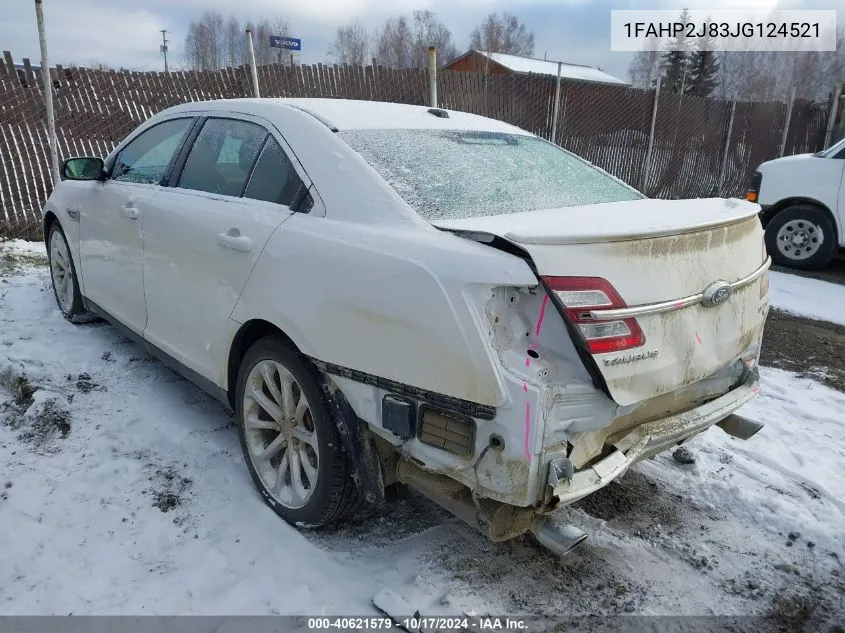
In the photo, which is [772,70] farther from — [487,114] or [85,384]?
[85,384]

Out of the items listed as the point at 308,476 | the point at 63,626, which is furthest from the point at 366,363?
the point at 63,626

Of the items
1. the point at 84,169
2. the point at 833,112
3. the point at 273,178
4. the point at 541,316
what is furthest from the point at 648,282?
the point at 833,112

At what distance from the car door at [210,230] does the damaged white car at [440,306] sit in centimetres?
1

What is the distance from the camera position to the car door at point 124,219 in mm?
3568

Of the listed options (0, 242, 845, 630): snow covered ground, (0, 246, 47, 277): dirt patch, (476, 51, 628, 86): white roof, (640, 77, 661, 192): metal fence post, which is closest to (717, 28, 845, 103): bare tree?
(476, 51, 628, 86): white roof

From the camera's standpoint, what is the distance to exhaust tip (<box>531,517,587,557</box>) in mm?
2043

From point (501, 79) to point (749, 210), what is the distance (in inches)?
337

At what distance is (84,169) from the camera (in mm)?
4113

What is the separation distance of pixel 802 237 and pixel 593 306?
743 centimetres

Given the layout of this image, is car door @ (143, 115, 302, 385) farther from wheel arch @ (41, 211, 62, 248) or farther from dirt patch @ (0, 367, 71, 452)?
wheel arch @ (41, 211, 62, 248)

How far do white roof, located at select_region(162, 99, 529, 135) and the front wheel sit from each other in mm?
2161

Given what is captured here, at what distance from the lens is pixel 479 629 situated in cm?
220

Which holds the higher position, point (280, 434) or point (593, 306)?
point (593, 306)

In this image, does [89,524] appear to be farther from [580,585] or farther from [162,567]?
[580,585]
